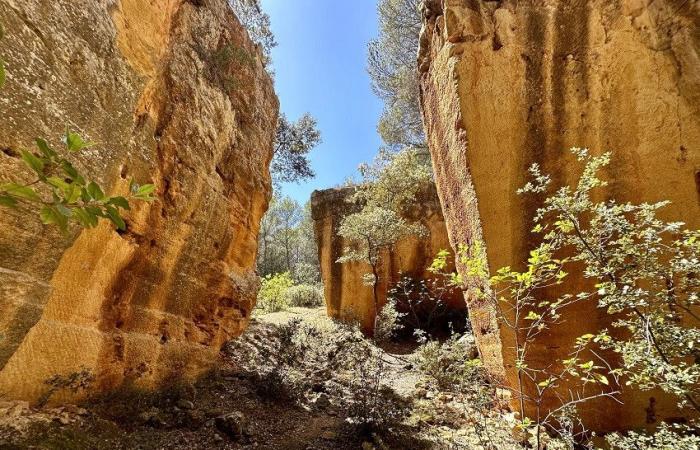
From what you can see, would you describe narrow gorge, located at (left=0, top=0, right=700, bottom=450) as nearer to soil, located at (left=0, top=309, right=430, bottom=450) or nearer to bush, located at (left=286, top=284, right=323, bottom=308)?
soil, located at (left=0, top=309, right=430, bottom=450)

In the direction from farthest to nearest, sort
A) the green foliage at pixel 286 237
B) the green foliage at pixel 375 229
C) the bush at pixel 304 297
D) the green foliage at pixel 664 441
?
the green foliage at pixel 286 237 < the bush at pixel 304 297 < the green foliage at pixel 375 229 < the green foliage at pixel 664 441

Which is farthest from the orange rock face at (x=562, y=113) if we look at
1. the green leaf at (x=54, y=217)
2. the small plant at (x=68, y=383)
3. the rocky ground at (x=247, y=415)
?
the small plant at (x=68, y=383)

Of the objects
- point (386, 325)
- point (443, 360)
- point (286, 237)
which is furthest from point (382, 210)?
point (286, 237)

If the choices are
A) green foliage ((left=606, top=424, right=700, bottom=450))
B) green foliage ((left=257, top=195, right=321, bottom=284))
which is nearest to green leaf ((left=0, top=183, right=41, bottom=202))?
green foliage ((left=606, top=424, right=700, bottom=450))

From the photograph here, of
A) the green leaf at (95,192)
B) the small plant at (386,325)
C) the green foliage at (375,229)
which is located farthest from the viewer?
the green foliage at (375,229)

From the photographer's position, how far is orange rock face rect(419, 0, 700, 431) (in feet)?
14.2

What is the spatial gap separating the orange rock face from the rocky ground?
5.96 feet

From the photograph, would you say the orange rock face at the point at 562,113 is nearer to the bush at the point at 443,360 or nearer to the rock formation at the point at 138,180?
the bush at the point at 443,360

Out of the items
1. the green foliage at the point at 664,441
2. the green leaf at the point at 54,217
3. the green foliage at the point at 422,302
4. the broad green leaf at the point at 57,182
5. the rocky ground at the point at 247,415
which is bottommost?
the rocky ground at the point at 247,415

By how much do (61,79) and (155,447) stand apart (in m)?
3.98

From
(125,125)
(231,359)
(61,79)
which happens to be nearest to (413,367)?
(231,359)

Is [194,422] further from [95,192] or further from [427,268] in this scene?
[95,192]

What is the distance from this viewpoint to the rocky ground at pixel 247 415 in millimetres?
3529

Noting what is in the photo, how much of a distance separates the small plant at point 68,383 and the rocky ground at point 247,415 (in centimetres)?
13
